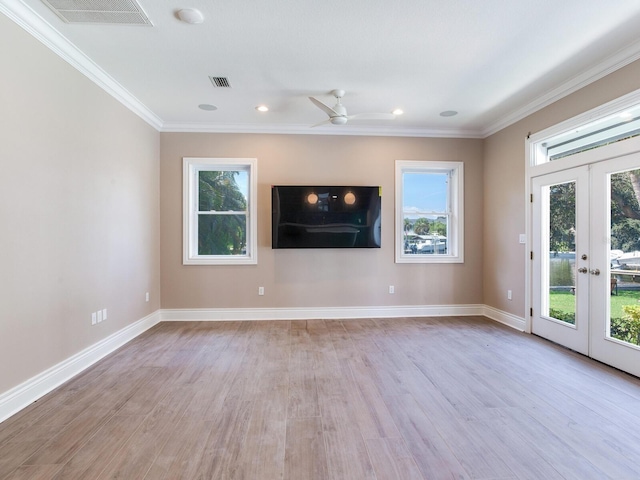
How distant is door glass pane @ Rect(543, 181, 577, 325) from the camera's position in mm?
3266

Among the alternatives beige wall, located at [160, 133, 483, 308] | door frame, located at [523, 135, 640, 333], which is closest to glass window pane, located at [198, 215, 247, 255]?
beige wall, located at [160, 133, 483, 308]

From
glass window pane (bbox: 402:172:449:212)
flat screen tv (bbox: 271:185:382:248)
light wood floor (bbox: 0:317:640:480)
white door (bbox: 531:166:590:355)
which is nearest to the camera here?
light wood floor (bbox: 0:317:640:480)

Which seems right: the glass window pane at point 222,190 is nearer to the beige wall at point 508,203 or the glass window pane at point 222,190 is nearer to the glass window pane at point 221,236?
the glass window pane at point 221,236

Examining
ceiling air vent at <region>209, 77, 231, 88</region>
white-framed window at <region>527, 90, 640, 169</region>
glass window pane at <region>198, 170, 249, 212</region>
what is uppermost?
ceiling air vent at <region>209, 77, 231, 88</region>

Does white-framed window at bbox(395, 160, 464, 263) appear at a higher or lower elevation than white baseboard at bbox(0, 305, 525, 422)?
higher

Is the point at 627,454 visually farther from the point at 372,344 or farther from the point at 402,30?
→ the point at 402,30

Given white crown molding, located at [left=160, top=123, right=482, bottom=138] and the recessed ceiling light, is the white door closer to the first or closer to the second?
white crown molding, located at [left=160, top=123, right=482, bottom=138]

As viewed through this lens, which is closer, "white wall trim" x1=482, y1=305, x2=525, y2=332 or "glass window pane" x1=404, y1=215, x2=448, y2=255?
"white wall trim" x1=482, y1=305, x2=525, y2=332

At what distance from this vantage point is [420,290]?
4.66 m

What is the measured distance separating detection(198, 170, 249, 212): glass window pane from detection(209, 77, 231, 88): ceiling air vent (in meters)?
1.48

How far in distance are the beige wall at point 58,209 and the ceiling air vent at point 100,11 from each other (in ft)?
1.16

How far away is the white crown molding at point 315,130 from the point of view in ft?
14.4

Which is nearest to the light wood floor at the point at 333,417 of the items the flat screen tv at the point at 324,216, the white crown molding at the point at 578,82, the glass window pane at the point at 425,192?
the flat screen tv at the point at 324,216

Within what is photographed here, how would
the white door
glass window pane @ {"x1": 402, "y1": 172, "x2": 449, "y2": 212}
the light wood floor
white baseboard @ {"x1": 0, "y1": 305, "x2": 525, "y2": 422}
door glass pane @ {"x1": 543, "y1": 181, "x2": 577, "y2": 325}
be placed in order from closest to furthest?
the light wood floor < the white door < door glass pane @ {"x1": 543, "y1": 181, "x2": 577, "y2": 325} < white baseboard @ {"x1": 0, "y1": 305, "x2": 525, "y2": 422} < glass window pane @ {"x1": 402, "y1": 172, "x2": 449, "y2": 212}
